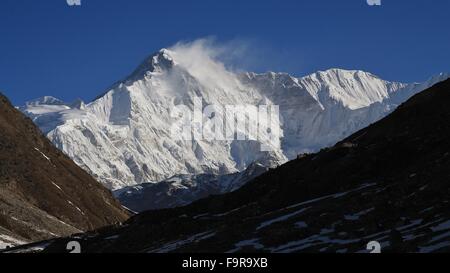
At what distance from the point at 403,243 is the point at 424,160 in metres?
23.5

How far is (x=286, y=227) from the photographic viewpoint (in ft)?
180

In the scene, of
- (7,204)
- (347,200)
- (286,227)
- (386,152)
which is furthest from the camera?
(7,204)

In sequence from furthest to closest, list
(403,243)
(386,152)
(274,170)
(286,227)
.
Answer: (274,170), (386,152), (286,227), (403,243)

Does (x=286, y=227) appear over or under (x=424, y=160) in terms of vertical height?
under

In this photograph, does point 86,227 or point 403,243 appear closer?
point 403,243

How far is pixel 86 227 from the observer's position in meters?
194

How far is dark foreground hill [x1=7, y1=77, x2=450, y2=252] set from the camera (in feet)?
158

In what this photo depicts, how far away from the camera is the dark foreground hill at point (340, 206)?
1895 inches

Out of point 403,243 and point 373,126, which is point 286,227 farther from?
point 373,126

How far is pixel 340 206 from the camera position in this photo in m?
57.5
